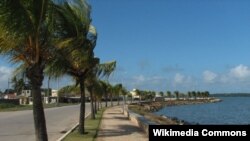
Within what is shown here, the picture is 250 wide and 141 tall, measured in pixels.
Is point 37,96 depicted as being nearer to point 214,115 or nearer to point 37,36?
point 37,36

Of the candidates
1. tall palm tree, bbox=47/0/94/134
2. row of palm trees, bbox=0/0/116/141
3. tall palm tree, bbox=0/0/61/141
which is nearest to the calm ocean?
tall palm tree, bbox=47/0/94/134

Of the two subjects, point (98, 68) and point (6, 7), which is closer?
point (6, 7)

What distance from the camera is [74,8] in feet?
52.0

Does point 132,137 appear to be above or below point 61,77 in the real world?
below

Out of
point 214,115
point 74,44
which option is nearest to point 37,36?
point 74,44

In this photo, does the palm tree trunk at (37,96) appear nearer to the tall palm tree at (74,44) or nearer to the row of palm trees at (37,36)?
the row of palm trees at (37,36)

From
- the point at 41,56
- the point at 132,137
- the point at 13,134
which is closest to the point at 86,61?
the point at 132,137

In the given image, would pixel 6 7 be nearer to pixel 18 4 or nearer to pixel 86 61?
pixel 18 4

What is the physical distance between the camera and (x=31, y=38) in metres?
11.2

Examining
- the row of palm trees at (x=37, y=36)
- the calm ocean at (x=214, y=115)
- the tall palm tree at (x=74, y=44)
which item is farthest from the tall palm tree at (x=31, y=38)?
the calm ocean at (x=214, y=115)

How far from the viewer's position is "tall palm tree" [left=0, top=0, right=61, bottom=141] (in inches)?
386

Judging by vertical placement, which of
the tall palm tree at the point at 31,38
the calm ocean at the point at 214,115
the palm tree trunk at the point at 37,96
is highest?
the tall palm tree at the point at 31,38

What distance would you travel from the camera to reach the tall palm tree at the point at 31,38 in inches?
386

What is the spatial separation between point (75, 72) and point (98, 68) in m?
2.92
